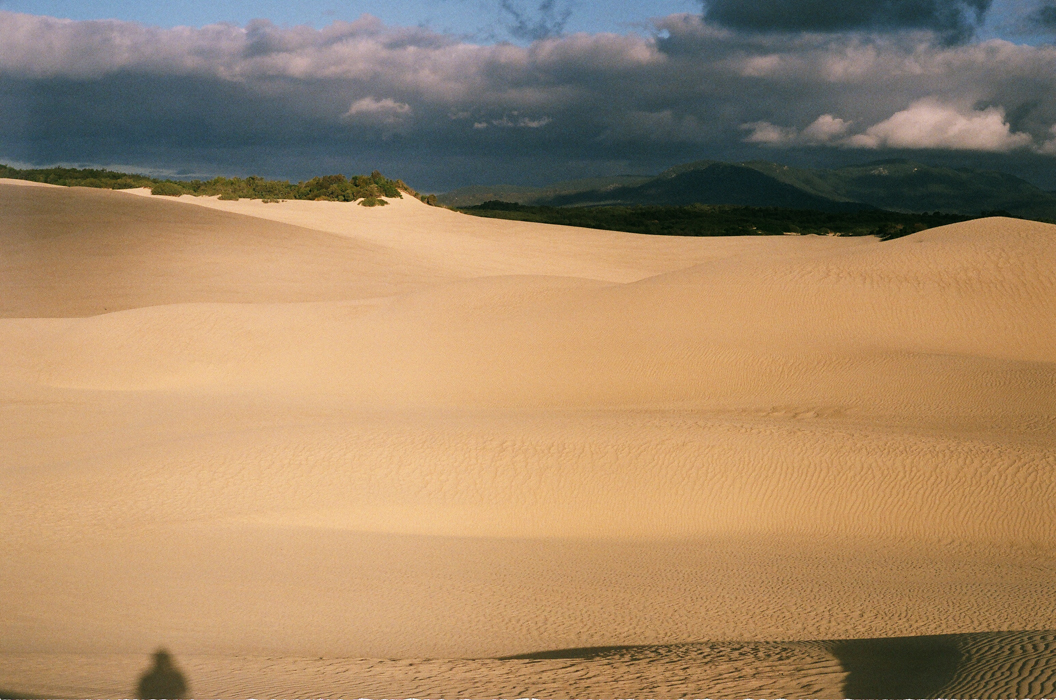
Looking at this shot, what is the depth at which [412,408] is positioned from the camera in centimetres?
1188

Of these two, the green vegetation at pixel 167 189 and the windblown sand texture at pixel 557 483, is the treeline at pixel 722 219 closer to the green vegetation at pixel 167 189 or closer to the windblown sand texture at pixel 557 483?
the green vegetation at pixel 167 189

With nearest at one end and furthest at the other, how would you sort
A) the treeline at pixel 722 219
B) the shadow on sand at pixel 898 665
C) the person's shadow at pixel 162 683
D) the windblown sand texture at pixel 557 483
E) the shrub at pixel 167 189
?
1. the shadow on sand at pixel 898 665
2. the person's shadow at pixel 162 683
3. the windblown sand texture at pixel 557 483
4. the treeline at pixel 722 219
5. the shrub at pixel 167 189

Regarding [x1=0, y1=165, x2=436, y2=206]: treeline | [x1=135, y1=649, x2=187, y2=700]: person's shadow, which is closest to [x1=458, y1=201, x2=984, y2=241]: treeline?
[x1=0, y1=165, x2=436, y2=206]: treeline

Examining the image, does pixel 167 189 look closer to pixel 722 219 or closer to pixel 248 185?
pixel 248 185

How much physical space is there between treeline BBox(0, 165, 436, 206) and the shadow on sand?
142 feet

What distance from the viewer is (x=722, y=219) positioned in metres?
51.4

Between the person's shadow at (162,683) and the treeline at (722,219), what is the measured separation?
4006 centimetres

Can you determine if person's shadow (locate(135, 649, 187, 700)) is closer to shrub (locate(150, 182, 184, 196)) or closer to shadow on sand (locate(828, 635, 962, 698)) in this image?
shadow on sand (locate(828, 635, 962, 698))

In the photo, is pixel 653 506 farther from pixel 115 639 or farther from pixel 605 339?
pixel 605 339

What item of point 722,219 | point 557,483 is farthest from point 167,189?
point 557,483

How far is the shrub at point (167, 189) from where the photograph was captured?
151ft

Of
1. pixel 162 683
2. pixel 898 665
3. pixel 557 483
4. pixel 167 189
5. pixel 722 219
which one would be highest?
pixel 722 219

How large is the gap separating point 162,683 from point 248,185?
169 feet

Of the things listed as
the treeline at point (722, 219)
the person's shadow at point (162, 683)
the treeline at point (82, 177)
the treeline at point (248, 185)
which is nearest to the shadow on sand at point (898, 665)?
the person's shadow at point (162, 683)
